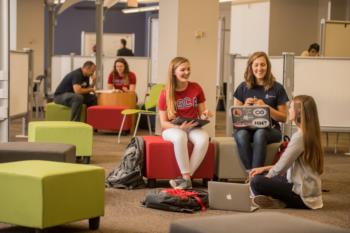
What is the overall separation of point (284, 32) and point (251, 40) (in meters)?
0.80

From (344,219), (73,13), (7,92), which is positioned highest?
(73,13)

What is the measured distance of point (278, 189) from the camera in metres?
5.89

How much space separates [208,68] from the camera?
10.6 metres

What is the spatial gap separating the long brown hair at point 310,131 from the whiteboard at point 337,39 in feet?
18.2

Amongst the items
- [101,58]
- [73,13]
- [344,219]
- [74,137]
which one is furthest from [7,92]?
[73,13]

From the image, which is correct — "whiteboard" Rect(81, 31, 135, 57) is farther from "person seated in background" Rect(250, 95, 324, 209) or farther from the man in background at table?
"person seated in background" Rect(250, 95, 324, 209)

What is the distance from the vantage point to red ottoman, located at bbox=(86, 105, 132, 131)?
11.8m

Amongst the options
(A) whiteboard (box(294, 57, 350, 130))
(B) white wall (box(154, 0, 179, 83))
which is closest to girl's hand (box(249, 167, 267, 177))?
(A) whiteboard (box(294, 57, 350, 130))

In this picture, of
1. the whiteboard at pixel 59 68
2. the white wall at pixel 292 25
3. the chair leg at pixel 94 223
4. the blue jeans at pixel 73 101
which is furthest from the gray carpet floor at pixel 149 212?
the white wall at pixel 292 25

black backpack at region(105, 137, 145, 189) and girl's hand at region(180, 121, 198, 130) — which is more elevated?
girl's hand at region(180, 121, 198, 130)

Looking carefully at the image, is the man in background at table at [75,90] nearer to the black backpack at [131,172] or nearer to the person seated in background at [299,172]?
the black backpack at [131,172]

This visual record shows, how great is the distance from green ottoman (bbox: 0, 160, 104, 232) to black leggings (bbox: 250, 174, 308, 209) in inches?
58.9

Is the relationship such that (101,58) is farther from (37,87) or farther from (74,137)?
(74,137)

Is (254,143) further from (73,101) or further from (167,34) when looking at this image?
(73,101)
